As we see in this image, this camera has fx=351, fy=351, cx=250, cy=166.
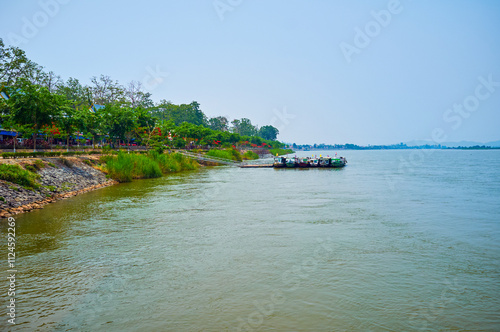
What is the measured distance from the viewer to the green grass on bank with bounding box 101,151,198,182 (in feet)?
134

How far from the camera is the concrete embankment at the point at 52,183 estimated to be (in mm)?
21688

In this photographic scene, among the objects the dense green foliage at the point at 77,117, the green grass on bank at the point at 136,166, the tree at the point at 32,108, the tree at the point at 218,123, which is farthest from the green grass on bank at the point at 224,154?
the tree at the point at 218,123

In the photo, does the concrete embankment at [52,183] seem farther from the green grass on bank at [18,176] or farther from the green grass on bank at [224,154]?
the green grass on bank at [224,154]

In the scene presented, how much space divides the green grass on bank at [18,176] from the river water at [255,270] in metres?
2.64

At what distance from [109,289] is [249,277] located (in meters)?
4.38

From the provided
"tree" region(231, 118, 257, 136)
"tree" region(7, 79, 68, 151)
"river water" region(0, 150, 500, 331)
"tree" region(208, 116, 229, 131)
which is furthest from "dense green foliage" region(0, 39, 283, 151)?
"tree" region(231, 118, 257, 136)

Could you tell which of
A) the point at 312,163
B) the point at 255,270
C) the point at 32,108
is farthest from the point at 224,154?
the point at 255,270

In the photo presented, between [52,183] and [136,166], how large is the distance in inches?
644

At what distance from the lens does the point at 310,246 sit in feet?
50.0

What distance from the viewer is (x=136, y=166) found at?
44781 mm

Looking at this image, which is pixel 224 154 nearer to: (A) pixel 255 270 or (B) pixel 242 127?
(A) pixel 255 270

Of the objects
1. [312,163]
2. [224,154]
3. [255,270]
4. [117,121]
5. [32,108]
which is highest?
[117,121]

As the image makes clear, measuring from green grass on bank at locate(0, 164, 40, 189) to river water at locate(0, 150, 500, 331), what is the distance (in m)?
2.64

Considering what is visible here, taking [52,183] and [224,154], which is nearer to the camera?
[52,183]
